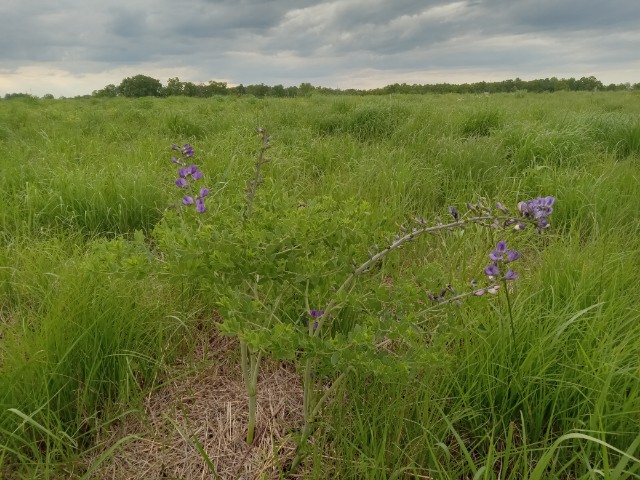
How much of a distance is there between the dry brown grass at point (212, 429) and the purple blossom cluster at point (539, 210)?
1027 mm

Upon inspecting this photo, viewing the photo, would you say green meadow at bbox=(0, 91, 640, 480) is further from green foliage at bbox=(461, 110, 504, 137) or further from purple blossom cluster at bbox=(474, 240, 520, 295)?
green foliage at bbox=(461, 110, 504, 137)

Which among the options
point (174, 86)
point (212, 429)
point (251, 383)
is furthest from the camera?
point (174, 86)

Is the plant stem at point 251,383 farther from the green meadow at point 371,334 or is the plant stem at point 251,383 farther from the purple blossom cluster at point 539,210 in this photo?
the purple blossom cluster at point 539,210

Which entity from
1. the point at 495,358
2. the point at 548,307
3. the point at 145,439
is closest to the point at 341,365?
the point at 495,358

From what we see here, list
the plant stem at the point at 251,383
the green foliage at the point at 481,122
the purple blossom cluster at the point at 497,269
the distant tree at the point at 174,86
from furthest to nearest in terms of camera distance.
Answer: the distant tree at the point at 174,86, the green foliage at the point at 481,122, the plant stem at the point at 251,383, the purple blossom cluster at the point at 497,269

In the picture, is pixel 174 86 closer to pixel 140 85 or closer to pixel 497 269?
pixel 140 85

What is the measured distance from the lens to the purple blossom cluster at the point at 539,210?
48.9 inches

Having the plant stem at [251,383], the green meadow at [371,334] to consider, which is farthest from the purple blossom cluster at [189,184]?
the plant stem at [251,383]

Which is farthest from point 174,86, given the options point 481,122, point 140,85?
point 481,122

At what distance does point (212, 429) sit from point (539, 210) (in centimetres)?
133

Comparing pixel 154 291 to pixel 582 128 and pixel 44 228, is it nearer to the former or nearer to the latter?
pixel 44 228

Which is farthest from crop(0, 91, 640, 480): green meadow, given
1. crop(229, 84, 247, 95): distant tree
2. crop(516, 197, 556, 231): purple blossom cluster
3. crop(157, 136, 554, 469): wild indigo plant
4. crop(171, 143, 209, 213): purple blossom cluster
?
crop(229, 84, 247, 95): distant tree

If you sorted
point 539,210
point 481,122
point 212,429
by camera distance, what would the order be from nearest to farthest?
point 539,210 < point 212,429 < point 481,122

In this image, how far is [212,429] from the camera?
173cm
